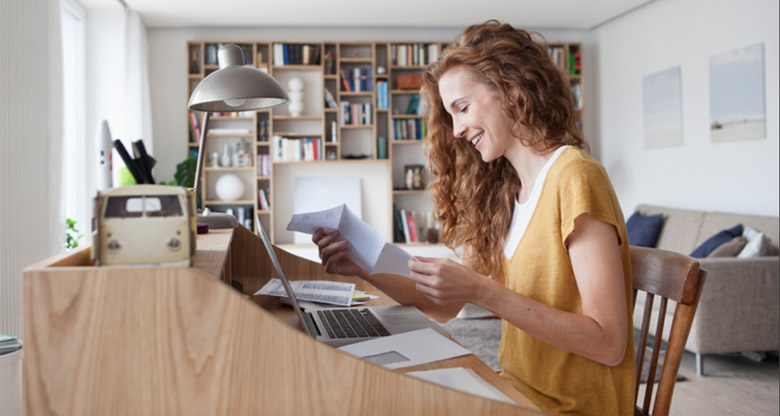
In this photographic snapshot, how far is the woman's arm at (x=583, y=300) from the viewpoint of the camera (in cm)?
104

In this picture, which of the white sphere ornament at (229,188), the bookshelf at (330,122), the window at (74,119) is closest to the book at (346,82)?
the bookshelf at (330,122)

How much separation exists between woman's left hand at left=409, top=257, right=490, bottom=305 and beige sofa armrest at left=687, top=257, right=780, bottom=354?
280 centimetres

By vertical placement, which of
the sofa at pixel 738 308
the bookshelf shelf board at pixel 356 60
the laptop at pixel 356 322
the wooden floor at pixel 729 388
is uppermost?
the bookshelf shelf board at pixel 356 60

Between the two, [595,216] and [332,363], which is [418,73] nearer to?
[595,216]

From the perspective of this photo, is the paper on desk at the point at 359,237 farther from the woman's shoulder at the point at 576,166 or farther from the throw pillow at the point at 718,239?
the throw pillow at the point at 718,239

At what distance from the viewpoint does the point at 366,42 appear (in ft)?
20.0

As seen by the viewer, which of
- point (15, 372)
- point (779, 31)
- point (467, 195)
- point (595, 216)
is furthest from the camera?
point (779, 31)

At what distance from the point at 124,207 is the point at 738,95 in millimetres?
4708

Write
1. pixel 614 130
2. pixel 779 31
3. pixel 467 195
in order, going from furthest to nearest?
1. pixel 614 130
2. pixel 779 31
3. pixel 467 195

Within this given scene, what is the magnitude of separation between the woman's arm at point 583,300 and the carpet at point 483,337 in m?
2.47

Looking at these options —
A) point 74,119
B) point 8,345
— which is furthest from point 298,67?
point 8,345

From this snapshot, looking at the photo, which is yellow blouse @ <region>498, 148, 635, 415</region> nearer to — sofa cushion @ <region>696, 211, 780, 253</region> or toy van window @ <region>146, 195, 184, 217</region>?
toy van window @ <region>146, 195, 184, 217</region>

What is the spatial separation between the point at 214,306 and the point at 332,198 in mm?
5682

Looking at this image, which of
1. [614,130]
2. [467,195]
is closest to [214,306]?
[467,195]
